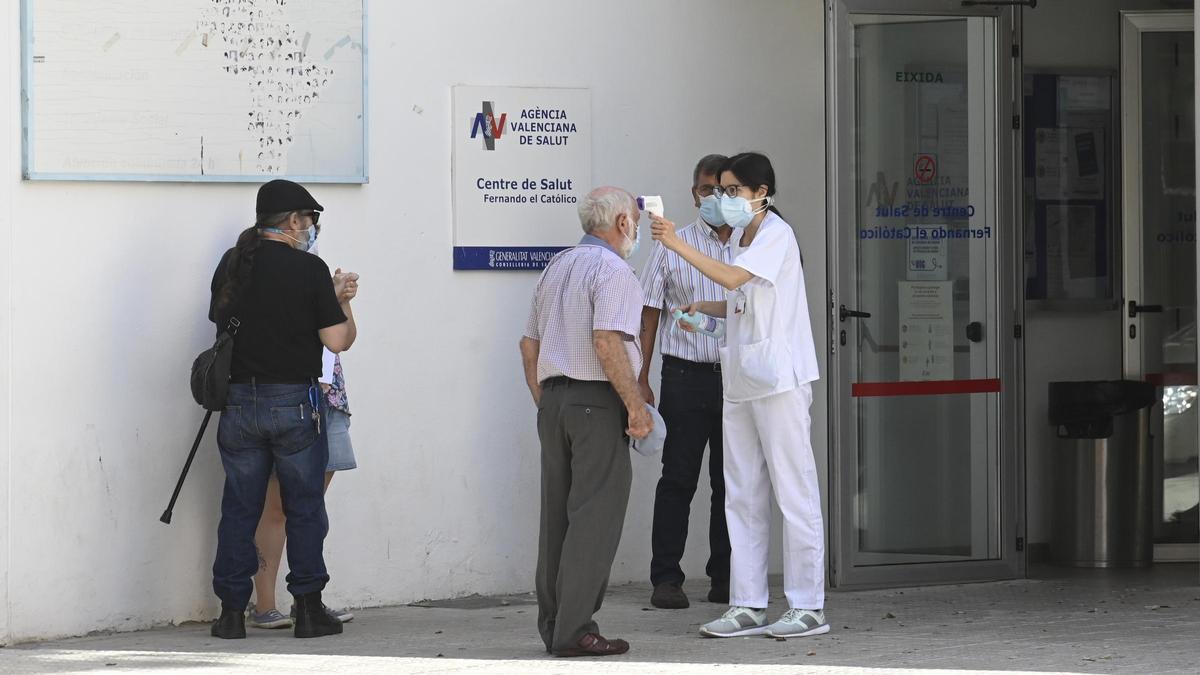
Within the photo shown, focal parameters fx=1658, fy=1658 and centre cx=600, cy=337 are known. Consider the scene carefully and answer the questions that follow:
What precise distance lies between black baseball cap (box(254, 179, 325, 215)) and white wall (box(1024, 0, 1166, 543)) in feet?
13.9

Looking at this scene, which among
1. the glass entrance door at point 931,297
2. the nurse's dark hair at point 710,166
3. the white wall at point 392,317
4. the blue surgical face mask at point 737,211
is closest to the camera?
the blue surgical face mask at point 737,211

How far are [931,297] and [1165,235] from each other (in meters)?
1.75

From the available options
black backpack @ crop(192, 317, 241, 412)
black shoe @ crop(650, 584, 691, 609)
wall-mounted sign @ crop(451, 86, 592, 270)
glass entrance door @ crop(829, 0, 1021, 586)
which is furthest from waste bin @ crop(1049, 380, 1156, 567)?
black backpack @ crop(192, 317, 241, 412)

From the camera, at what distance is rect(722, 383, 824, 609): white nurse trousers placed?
6148mm

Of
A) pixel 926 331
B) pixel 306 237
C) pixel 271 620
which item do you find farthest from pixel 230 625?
pixel 926 331

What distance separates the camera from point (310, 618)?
637 centimetres

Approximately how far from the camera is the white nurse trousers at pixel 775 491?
6.15 m

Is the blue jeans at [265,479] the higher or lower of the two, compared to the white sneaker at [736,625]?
higher

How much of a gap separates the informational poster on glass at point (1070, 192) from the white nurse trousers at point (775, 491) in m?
3.03

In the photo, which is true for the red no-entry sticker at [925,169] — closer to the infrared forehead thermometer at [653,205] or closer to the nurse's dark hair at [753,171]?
the nurse's dark hair at [753,171]

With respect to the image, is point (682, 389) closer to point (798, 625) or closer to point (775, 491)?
point (775, 491)

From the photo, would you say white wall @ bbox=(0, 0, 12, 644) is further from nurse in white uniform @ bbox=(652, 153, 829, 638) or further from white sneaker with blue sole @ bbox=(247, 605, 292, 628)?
nurse in white uniform @ bbox=(652, 153, 829, 638)

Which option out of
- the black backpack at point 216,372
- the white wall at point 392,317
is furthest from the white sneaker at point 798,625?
the black backpack at point 216,372

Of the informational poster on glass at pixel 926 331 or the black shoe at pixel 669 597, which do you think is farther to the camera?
the informational poster on glass at pixel 926 331
